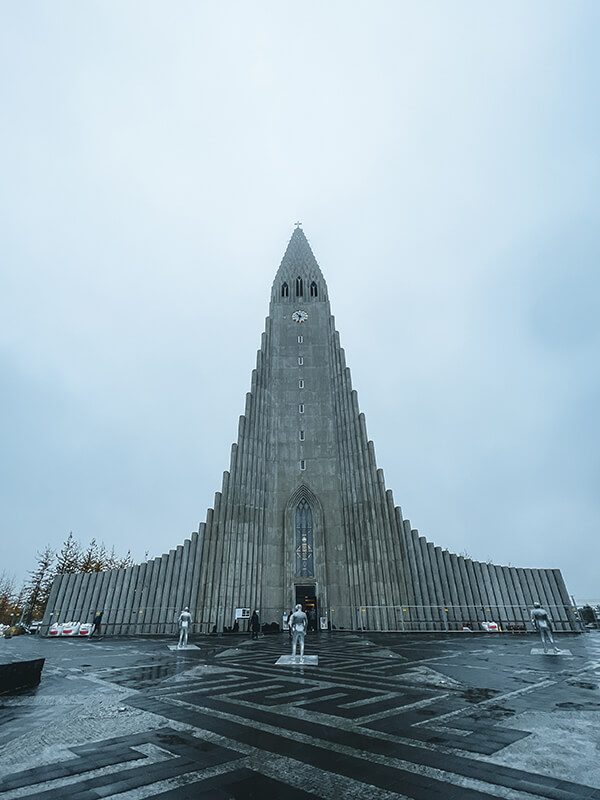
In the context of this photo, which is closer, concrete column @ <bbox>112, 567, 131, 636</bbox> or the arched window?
concrete column @ <bbox>112, 567, 131, 636</bbox>

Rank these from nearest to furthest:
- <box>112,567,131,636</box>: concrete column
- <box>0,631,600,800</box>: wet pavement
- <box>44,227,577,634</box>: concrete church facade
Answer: <box>0,631,600,800</box>: wet pavement → <box>44,227,577,634</box>: concrete church facade → <box>112,567,131,636</box>: concrete column

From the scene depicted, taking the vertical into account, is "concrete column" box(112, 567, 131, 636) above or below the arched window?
below

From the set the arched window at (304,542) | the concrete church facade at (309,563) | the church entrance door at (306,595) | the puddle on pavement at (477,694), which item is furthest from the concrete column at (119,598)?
the puddle on pavement at (477,694)

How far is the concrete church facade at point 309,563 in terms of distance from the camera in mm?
34281

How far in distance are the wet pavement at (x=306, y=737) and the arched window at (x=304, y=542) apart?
26.9m

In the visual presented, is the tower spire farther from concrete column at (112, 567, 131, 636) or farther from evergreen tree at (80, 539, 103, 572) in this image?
evergreen tree at (80, 539, 103, 572)

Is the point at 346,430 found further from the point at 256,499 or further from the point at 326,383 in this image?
the point at 256,499

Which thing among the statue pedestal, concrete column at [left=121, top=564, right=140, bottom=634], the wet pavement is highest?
concrete column at [left=121, top=564, right=140, bottom=634]

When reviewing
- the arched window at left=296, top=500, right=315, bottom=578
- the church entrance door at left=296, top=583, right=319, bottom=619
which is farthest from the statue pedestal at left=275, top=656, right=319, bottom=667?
the arched window at left=296, top=500, right=315, bottom=578

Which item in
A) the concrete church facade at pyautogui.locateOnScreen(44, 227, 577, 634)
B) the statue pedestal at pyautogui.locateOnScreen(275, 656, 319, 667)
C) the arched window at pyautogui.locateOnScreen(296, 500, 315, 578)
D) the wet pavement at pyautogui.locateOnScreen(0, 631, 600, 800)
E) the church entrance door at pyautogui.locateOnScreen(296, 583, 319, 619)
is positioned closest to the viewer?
the wet pavement at pyautogui.locateOnScreen(0, 631, 600, 800)

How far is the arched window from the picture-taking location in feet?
122

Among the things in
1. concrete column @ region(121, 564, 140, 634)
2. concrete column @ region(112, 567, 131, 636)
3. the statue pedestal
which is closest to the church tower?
concrete column @ region(121, 564, 140, 634)

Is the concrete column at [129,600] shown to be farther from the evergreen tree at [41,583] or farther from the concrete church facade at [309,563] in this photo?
the evergreen tree at [41,583]

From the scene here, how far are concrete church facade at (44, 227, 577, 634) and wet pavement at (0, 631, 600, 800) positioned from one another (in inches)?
976
